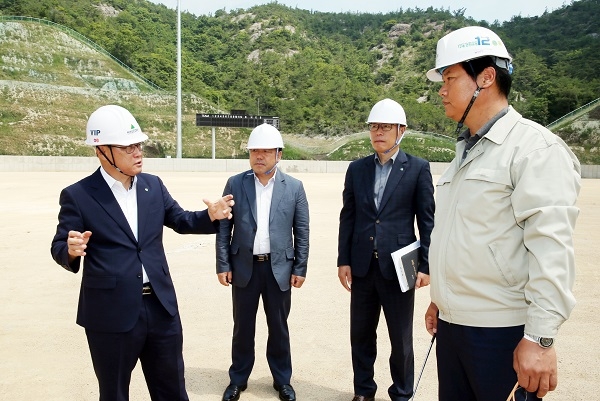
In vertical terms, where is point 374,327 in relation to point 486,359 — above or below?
below

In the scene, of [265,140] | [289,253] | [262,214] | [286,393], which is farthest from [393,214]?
[286,393]

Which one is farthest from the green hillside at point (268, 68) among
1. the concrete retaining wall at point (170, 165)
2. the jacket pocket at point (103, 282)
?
the jacket pocket at point (103, 282)

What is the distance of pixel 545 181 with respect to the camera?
2.04 meters

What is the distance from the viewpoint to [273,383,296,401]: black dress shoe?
407 centimetres

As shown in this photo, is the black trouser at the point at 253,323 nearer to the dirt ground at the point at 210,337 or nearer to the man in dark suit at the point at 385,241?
the dirt ground at the point at 210,337

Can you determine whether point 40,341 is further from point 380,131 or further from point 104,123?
point 380,131

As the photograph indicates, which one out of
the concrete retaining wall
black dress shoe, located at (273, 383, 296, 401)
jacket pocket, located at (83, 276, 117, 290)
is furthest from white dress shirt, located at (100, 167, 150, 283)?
the concrete retaining wall

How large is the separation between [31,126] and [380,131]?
39.8m

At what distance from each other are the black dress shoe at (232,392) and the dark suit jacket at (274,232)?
0.80 m

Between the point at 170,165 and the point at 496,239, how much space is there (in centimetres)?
3157

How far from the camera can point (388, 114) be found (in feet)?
13.2

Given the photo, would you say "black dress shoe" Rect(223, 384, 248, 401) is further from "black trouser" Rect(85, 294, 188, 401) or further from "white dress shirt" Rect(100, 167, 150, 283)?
"white dress shirt" Rect(100, 167, 150, 283)

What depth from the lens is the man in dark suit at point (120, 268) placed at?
2.97 meters

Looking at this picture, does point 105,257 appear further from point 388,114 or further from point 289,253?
point 388,114
